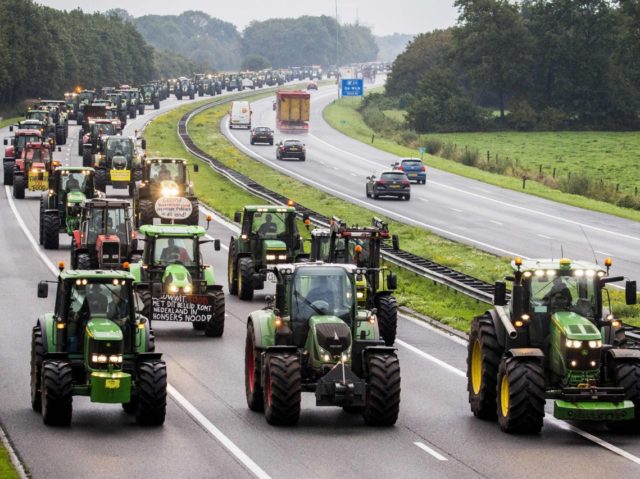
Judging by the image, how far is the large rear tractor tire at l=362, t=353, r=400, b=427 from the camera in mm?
23625

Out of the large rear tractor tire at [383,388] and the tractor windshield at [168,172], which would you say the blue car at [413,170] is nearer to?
the tractor windshield at [168,172]

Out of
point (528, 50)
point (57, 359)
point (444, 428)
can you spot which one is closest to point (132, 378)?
point (57, 359)

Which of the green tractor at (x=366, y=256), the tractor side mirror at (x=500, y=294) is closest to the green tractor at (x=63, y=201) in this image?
the green tractor at (x=366, y=256)

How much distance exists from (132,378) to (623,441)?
7.81m

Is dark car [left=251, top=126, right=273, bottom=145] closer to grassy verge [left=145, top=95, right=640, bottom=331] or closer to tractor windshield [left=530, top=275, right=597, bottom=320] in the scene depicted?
grassy verge [left=145, top=95, right=640, bottom=331]

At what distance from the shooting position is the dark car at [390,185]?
3059 inches

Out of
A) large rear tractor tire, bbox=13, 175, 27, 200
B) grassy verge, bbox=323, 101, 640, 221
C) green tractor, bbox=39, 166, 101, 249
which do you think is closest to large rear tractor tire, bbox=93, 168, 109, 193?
large rear tractor tire, bbox=13, 175, 27, 200

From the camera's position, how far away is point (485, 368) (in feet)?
80.6

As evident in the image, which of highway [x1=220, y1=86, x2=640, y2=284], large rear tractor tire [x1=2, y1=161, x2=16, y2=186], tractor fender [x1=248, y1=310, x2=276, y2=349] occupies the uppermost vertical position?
tractor fender [x1=248, y1=310, x2=276, y2=349]

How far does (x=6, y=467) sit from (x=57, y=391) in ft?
8.63

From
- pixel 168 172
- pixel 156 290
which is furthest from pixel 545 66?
pixel 156 290

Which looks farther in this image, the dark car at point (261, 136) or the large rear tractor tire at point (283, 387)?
the dark car at point (261, 136)

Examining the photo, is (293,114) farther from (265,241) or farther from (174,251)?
(174,251)

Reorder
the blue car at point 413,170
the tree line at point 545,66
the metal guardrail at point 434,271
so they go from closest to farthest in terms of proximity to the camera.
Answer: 1. the metal guardrail at point 434,271
2. the blue car at point 413,170
3. the tree line at point 545,66
